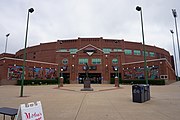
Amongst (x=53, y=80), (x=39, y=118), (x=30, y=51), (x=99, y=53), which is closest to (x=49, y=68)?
(x=53, y=80)

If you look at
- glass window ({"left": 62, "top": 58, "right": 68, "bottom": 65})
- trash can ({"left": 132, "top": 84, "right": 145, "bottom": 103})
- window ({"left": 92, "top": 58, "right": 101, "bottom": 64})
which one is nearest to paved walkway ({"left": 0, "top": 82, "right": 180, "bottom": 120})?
trash can ({"left": 132, "top": 84, "right": 145, "bottom": 103})

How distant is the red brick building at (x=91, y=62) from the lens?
40.5 m

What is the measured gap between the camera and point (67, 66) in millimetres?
53344

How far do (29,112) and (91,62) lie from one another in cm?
4940

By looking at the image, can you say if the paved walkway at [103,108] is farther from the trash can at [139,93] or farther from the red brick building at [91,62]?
the red brick building at [91,62]

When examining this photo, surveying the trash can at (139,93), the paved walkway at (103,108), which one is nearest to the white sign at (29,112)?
the paved walkway at (103,108)

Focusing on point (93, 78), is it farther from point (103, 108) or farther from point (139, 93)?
point (103, 108)

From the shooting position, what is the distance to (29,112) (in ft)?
13.1

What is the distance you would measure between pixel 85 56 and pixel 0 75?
2692 centimetres

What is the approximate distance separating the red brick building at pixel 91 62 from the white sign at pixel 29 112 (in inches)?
1542

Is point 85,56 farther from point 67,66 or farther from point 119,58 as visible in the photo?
point 119,58

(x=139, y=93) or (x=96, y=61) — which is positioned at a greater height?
(x=96, y=61)

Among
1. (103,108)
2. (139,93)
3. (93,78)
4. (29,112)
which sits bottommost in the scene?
(103,108)

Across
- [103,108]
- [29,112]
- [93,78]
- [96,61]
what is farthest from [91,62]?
[29,112]
